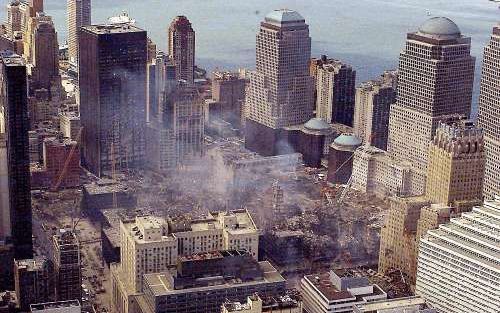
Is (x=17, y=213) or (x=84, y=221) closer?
(x=17, y=213)

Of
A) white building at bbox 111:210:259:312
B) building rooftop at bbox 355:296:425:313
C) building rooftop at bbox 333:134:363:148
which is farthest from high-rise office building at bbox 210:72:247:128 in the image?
building rooftop at bbox 355:296:425:313

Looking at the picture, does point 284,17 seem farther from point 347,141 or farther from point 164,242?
point 164,242

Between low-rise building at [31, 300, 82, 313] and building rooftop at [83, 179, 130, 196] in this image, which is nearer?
low-rise building at [31, 300, 82, 313]

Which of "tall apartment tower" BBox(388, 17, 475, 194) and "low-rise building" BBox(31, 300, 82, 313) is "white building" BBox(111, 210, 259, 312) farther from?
"tall apartment tower" BBox(388, 17, 475, 194)

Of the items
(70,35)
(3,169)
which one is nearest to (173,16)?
(70,35)

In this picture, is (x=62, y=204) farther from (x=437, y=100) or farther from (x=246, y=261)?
(x=437, y=100)

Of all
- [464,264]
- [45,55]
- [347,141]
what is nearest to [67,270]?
[464,264]

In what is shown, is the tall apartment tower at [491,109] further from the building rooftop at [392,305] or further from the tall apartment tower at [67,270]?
the tall apartment tower at [67,270]
